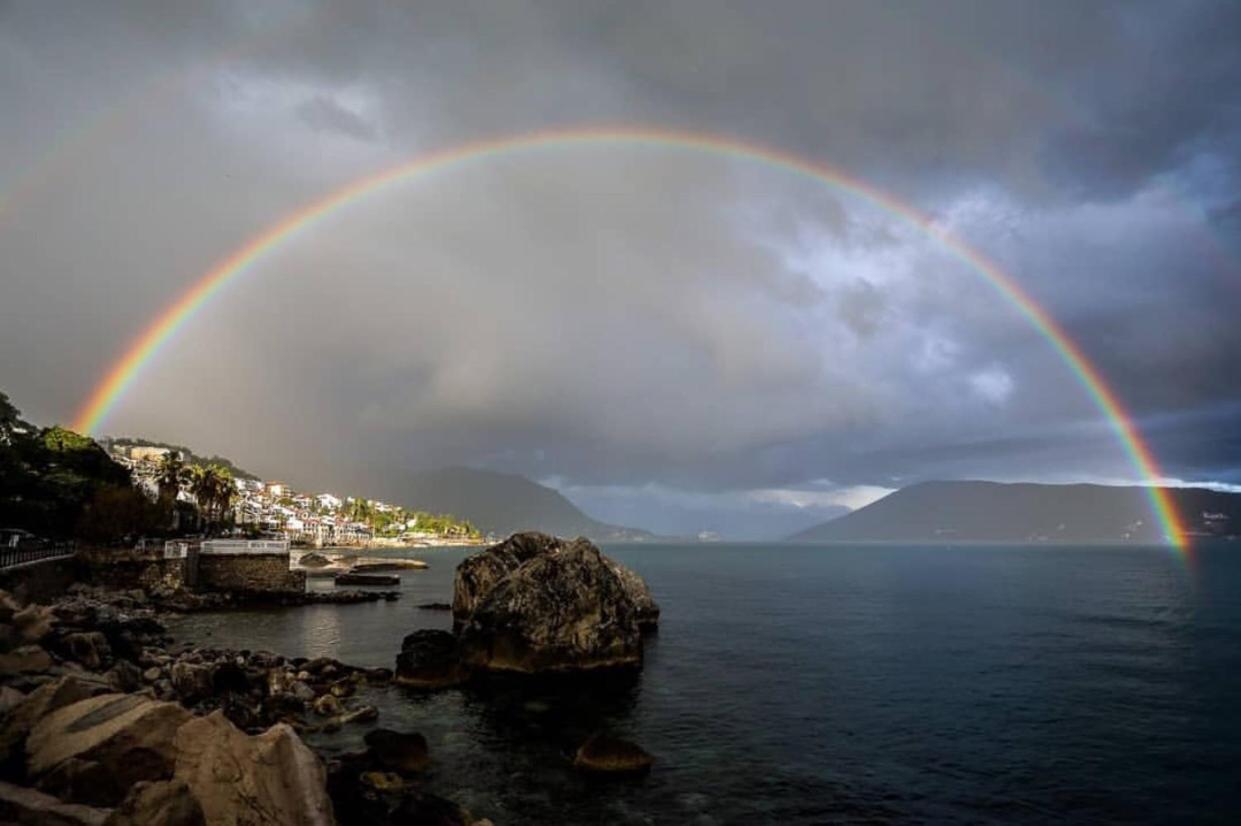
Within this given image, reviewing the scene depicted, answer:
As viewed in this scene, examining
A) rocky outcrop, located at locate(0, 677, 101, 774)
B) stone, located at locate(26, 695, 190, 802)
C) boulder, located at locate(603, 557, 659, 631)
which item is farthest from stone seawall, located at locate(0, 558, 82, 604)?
boulder, located at locate(603, 557, 659, 631)

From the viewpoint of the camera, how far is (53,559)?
202ft

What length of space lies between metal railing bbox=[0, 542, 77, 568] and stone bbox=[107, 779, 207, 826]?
164 feet

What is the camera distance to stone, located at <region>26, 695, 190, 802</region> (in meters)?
15.9

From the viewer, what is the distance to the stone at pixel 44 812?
1377 cm

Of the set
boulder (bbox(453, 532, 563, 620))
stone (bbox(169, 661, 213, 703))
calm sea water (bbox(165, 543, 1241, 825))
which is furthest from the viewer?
boulder (bbox(453, 532, 563, 620))

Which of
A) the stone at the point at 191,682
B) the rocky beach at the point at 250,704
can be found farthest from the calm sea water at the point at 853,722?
the stone at the point at 191,682

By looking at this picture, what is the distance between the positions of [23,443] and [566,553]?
76.1m

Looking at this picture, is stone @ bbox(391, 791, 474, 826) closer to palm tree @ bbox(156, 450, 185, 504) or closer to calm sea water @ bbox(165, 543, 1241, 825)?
calm sea water @ bbox(165, 543, 1241, 825)

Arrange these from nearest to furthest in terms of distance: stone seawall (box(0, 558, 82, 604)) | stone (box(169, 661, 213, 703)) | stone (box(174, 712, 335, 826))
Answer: stone (box(174, 712, 335, 826)) → stone (box(169, 661, 213, 703)) → stone seawall (box(0, 558, 82, 604))

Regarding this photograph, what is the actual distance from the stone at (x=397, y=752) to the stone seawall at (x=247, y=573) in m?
67.1

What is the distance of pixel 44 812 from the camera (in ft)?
45.7

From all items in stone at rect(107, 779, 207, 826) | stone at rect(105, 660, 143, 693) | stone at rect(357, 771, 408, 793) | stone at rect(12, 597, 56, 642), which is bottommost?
stone at rect(357, 771, 408, 793)

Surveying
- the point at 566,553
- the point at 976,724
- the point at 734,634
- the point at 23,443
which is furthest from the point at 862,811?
the point at 23,443

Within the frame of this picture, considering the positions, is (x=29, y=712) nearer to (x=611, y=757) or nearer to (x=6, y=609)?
(x=6, y=609)
